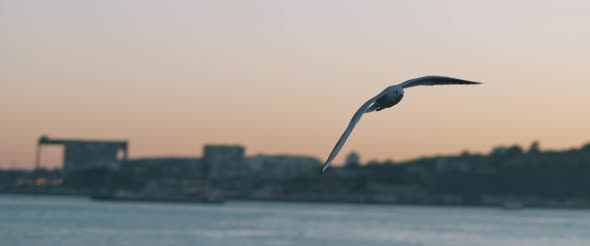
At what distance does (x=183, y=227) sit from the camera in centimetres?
13525

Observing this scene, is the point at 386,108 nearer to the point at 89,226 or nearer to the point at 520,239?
the point at 520,239

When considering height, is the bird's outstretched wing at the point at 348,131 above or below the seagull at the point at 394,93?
below

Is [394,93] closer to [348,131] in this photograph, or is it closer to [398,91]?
[398,91]

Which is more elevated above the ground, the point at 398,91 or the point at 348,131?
the point at 398,91

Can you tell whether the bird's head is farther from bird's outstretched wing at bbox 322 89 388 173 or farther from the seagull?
bird's outstretched wing at bbox 322 89 388 173

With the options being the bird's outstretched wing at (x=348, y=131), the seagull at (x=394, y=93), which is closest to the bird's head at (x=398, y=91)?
the seagull at (x=394, y=93)

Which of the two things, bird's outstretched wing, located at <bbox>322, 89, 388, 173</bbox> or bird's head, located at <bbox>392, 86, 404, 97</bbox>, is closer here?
bird's outstretched wing, located at <bbox>322, 89, 388, 173</bbox>

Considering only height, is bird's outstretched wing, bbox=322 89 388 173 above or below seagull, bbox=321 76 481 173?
below

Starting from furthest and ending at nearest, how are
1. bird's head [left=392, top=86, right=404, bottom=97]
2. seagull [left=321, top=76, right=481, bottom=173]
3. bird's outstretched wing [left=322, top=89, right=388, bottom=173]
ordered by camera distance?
bird's head [left=392, top=86, right=404, bottom=97] → seagull [left=321, top=76, right=481, bottom=173] → bird's outstretched wing [left=322, top=89, right=388, bottom=173]

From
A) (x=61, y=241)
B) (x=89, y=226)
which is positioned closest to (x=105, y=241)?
(x=61, y=241)

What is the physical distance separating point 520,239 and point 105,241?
4797cm

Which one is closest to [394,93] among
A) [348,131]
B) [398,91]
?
[398,91]

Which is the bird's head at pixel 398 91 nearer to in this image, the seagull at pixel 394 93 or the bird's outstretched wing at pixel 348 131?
the seagull at pixel 394 93

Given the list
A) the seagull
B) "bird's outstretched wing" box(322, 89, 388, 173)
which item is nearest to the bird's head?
the seagull
